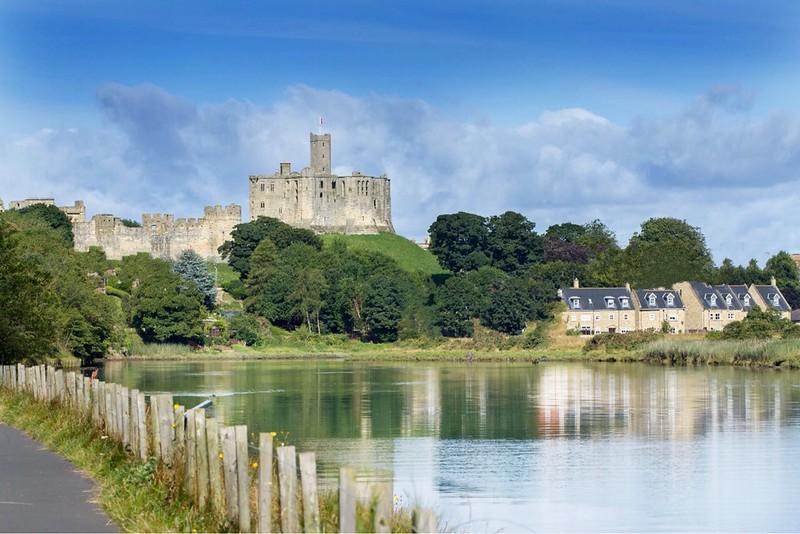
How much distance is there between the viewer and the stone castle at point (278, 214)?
11769cm

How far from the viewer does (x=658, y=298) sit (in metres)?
90.4

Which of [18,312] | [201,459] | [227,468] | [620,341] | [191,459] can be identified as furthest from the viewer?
[620,341]

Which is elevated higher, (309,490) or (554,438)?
(309,490)

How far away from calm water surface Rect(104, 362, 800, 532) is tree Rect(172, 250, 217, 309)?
3430 centimetres

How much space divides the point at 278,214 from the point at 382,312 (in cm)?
4092

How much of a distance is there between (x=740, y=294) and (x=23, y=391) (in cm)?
7558

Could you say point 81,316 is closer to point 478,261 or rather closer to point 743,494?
point 743,494

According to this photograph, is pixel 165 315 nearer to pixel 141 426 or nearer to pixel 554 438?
pixel 554 438

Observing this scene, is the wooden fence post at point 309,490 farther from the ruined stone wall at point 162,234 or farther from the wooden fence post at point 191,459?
the ruined stone wall at point 162,234

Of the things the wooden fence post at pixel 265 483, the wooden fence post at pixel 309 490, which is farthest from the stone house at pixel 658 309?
the wooden fence post at pixel 309 490

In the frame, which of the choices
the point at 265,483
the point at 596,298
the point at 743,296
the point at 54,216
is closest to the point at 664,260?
the point at 743,296

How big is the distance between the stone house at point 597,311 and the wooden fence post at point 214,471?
75.6 m

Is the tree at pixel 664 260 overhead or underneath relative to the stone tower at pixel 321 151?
underneath

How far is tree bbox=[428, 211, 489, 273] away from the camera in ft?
362
